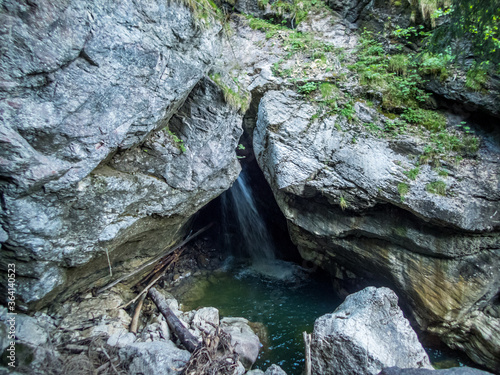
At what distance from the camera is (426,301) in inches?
249

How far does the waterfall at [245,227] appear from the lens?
11195 millimetres

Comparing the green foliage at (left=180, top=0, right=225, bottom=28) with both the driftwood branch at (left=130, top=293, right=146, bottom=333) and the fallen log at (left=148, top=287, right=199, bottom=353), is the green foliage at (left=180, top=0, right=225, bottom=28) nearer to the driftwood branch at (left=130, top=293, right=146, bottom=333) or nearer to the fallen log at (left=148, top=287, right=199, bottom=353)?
the fallen log at (left=148, top=287, right=199, bottom=353)

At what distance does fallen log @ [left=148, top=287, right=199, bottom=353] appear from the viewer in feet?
18.6

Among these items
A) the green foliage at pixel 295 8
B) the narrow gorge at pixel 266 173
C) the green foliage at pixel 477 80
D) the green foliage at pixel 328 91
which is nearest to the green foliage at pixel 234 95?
the narrow gorge at pixel 266 173

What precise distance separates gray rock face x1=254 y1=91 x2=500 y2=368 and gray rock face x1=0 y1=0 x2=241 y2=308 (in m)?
1.96

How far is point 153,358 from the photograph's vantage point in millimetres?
4711

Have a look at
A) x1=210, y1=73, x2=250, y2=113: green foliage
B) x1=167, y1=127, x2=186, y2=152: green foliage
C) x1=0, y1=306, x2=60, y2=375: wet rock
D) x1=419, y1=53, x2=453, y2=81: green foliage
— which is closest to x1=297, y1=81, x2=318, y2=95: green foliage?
x1=210, y1=73, x2=250, y2=113: green foliage

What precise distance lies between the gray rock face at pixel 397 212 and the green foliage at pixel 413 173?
3.3 inches

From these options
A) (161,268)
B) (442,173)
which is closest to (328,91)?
(442,173)

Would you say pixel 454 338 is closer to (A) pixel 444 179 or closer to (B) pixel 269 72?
(A) pixel 444 179

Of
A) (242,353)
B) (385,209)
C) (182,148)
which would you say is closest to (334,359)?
(242,353)

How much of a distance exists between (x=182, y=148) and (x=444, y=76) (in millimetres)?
6985

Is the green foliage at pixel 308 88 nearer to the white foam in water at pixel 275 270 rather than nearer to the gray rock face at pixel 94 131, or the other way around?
the gray rock face at pixel 94 131

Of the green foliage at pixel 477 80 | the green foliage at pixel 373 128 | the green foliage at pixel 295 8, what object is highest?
the green foliage at pixel 295 8
